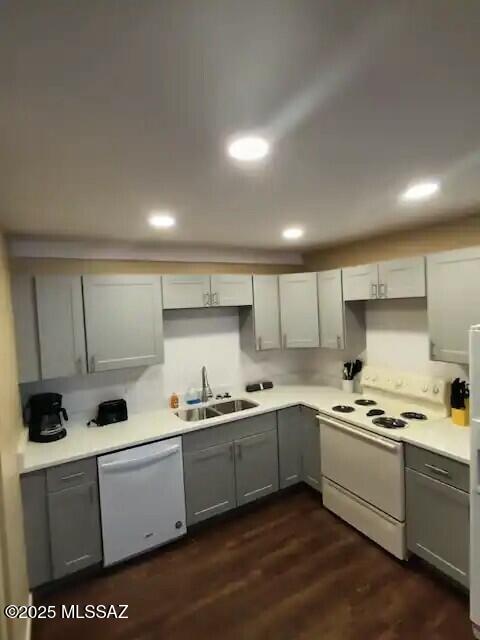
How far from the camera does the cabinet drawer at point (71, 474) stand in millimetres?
2203

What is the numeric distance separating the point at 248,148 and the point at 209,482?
8.26 feet

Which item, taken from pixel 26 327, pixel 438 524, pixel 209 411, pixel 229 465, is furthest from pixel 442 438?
pixel 26 327

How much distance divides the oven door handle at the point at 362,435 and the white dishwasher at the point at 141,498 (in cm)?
125

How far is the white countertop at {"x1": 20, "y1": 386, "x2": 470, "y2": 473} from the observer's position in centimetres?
218

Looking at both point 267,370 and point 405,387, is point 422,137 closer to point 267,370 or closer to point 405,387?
point 405,387

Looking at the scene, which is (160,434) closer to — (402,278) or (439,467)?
(439,467)

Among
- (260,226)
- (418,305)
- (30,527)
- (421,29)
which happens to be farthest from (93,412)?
(421,29)

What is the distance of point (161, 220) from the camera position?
7.47 feet

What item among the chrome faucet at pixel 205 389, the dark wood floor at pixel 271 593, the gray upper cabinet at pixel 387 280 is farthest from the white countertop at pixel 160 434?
the gray upper cabinet at pixel 387 280

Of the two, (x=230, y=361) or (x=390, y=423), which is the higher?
(x=230, y=361)

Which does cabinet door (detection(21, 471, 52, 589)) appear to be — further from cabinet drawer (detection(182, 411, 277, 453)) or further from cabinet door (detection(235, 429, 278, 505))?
cabinet door (detection(235, 429, 278, 505))

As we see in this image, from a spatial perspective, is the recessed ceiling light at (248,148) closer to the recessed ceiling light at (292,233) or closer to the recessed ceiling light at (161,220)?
the recessed ceiling light at (161,220)

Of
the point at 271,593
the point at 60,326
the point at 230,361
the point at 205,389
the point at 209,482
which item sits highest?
the point at 60,326

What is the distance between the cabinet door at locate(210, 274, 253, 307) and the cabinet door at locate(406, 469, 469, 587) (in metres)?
1.97
